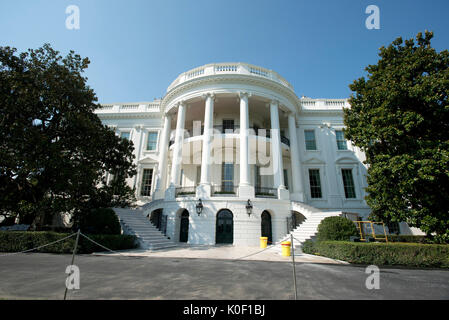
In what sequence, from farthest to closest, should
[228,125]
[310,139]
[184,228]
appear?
[310,139] < [228,125] < [184,228]

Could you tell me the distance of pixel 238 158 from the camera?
61.4 ft

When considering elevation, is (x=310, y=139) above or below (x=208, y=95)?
below

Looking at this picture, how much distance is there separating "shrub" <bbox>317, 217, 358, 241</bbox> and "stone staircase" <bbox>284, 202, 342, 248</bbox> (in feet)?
4.84

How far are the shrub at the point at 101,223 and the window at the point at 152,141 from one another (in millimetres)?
10549

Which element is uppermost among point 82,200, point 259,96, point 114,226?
point 259,96

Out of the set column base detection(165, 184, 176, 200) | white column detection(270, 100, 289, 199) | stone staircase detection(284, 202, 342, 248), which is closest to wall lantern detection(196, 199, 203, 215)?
column base detection(165, 184, 176, 200)

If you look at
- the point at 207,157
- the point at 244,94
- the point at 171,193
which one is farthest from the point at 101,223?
the point at 244,94

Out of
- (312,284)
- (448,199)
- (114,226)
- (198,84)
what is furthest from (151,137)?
(448,199)

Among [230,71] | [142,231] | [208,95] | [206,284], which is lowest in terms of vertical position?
[206,284]

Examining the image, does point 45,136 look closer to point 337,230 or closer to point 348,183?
point 337,230

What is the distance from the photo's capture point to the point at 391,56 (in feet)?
40.0

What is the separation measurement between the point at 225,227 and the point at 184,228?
3405 mm
